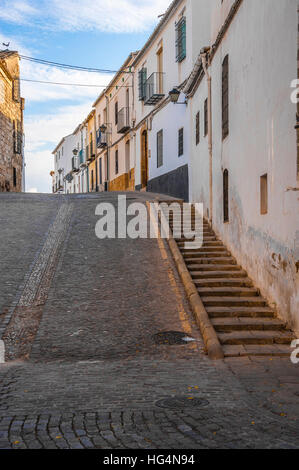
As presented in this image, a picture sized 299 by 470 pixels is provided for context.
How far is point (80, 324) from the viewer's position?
8547 mm

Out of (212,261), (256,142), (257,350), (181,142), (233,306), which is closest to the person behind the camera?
(257,350)

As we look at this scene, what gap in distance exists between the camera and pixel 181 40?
2041 cm

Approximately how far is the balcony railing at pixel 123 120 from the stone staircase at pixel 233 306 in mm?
17532

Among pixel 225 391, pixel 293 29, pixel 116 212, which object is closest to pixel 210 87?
pixel 116 212

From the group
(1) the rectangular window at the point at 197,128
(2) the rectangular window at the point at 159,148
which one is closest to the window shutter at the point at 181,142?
(1) the rectangular window at the point at 197,128

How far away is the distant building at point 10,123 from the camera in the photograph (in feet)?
99.7

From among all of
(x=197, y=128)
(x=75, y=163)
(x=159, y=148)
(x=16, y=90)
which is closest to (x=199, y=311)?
(x=197, y=128)

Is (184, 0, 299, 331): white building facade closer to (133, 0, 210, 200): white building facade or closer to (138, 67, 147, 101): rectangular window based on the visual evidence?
(133, 0, 210, 200): white building facade

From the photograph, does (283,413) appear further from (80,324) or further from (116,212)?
(116,212)

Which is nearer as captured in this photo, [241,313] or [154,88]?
[241,313]

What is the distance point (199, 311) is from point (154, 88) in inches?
662

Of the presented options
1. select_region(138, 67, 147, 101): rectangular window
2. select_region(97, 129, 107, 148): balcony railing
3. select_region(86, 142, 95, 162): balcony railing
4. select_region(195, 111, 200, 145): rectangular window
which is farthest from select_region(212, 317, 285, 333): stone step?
select_region(86, 142, 95, 162): balcony railing

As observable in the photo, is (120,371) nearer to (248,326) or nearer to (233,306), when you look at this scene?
(248,326)

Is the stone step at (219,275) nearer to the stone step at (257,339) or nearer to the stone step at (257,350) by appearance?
the stone step at (257,339)
